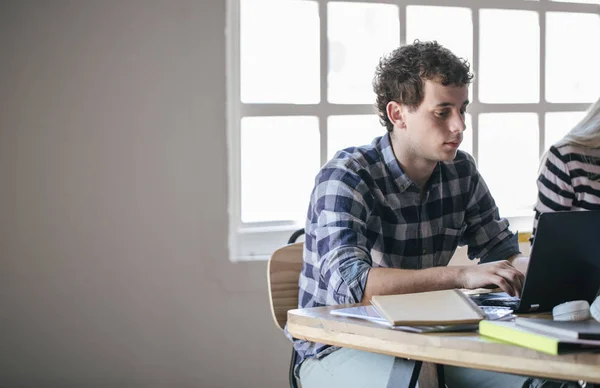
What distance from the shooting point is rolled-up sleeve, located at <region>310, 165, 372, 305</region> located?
5.80 ft

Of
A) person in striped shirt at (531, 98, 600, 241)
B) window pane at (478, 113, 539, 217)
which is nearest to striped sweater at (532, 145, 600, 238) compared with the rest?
person in striped shirt at (531, 98, 600, 241)

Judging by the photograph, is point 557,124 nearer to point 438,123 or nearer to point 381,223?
point 438,123

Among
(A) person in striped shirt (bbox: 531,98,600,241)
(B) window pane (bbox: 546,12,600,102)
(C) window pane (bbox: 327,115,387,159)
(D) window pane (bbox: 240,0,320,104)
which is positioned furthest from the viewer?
(B) window pane (bbox: 546,12,600,102)

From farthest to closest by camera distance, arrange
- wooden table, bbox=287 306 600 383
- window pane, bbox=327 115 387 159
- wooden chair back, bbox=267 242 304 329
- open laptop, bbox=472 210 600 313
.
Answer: window pane, bbox=327 115 387 159 < wooden chair back, bbox=267 242 304 329 < open laptop, bbox=472 210 600 313 < wooden table, bbox=287 306 600 383

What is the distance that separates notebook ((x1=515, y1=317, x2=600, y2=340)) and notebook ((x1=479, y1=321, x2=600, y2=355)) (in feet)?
0.05

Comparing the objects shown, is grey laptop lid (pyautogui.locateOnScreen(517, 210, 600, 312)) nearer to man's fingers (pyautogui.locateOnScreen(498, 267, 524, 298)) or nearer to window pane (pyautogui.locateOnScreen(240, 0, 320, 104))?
man's fingers (pyautogui.locateOnScreen(498, 267, 524, 298))

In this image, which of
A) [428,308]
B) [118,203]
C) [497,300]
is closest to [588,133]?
[497,300]

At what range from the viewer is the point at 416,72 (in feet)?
7.00

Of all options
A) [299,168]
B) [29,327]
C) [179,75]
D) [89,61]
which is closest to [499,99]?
[299,168]

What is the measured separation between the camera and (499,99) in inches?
139

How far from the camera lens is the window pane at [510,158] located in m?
3.52

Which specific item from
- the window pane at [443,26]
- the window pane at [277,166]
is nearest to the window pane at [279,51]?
the window pane at [277,166]

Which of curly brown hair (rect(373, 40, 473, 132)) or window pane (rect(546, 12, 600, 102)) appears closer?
curly brown hair (rect(373, 40, 473, 132))

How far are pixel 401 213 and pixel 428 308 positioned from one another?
0.64 m
